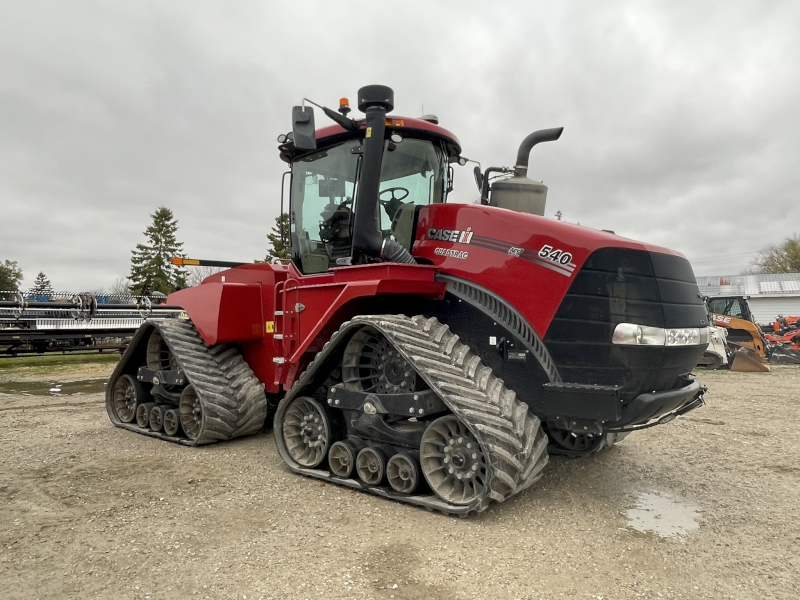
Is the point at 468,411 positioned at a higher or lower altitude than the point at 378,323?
lower

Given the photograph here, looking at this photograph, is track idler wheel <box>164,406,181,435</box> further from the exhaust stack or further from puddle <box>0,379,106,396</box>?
puddle <box>0,379,106,396</box>

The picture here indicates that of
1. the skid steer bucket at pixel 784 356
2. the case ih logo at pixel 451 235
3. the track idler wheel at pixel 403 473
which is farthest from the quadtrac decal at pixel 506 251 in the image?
the skid steer bucket at pixel 784 356

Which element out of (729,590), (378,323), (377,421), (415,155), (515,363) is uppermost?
(415,155)

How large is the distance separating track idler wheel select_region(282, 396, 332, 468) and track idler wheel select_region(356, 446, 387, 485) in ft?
1.42

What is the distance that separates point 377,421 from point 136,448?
10.2ft

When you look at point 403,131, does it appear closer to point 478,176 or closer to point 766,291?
point 478,176

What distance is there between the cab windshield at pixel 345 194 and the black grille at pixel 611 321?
171cm

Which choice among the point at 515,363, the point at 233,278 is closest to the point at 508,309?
the point at 515,363

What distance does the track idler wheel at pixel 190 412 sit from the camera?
6.45 m

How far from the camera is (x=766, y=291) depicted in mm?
43406

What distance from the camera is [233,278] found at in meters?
6.87

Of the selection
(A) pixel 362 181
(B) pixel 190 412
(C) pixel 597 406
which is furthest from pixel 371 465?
(B) pixel 190 412

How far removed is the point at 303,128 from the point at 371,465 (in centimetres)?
275

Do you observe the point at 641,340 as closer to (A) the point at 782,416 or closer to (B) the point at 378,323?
(B) the point at 378,323
